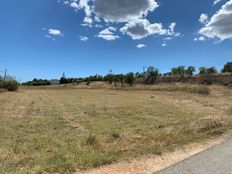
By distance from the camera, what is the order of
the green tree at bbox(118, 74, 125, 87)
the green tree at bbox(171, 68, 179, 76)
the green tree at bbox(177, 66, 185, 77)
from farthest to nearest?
1. the green tree at bbox(171, 68, 179, 76)
2. the green tree at bbox(177, 66, 185, 77)
3. the green tree at bbox(118, 74, 125, 87)

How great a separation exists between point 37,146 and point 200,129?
Result: 5.74 m

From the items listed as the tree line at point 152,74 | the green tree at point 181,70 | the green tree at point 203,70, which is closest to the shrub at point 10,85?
the tree line at point 152,74

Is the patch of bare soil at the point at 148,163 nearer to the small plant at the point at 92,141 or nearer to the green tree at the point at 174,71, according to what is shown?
the small plant at the point at 92,141

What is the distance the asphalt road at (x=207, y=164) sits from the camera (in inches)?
204

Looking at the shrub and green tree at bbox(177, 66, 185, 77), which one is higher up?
green tree at bbox(177, 66, 185, 77)

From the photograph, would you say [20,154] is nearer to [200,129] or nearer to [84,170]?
[84,170]

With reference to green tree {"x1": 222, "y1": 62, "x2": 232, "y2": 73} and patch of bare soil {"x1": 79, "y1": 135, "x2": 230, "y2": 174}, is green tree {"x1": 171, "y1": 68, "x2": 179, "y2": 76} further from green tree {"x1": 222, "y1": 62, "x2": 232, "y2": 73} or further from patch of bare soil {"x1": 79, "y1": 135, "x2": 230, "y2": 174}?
patch of bare soil {"x1": 79, "y1": 135, "x2": 230, "y2": 174}

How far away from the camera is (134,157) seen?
249 inches

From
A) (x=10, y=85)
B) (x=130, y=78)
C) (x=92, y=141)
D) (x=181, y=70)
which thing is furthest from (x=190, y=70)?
(x=92, y=141)

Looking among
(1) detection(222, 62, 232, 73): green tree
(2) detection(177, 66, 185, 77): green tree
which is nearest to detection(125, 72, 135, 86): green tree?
(2) detection(177, 66, 185, 77): green tree

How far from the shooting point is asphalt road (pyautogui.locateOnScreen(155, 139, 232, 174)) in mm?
5184

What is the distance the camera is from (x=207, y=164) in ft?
18.4

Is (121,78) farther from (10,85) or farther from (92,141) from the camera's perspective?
(92,141)

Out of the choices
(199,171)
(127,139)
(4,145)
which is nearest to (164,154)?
(199,171)
